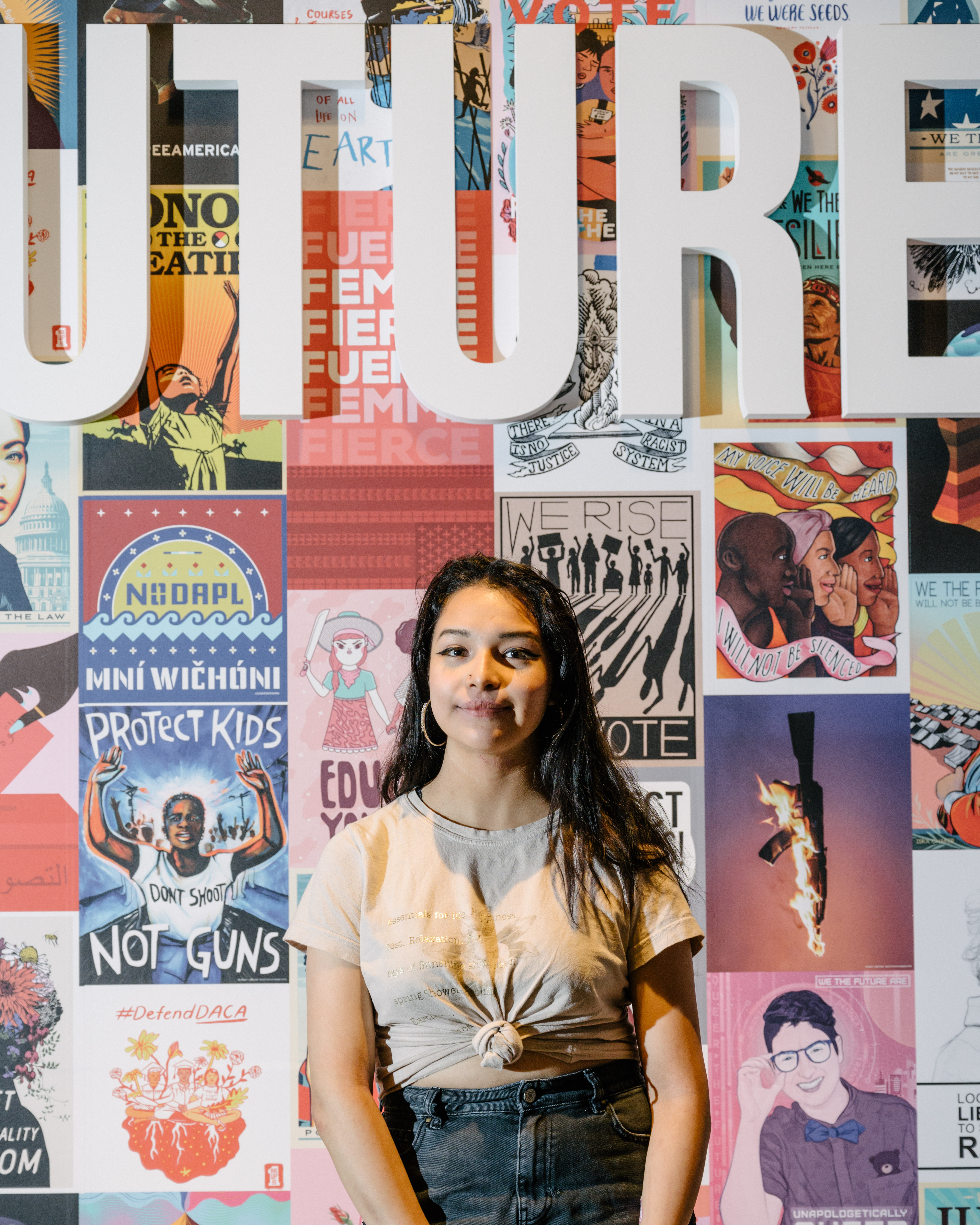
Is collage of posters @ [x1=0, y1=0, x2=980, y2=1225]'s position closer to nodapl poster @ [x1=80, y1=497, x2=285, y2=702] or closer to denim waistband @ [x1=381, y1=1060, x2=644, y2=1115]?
nodapl poster @ [x1=80, y1=497, x2=285, y2=702]

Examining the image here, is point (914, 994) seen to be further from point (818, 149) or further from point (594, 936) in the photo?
point (818, 149)

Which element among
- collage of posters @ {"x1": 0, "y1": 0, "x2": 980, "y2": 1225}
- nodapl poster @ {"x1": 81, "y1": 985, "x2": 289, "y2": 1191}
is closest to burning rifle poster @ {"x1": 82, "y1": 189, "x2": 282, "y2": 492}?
collage of posters @ {"x1": 0, "y1": 0, "x2": 980, "y2": 1225}

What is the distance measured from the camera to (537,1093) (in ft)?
4.43

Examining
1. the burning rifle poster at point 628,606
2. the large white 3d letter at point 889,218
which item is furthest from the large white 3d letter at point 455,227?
the large white 3d letter at point 889,218

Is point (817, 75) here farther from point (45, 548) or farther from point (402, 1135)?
point (402, 1135)

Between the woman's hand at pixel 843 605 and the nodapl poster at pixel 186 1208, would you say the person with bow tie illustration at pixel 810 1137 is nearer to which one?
the woman's hand at pixel 843 605

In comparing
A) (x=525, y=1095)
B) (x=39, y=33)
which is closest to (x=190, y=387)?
(x=39, y=33)

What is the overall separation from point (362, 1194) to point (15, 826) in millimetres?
1271

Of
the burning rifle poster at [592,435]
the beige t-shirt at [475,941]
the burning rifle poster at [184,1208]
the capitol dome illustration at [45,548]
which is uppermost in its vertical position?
the burning rifle poster at [592,435]

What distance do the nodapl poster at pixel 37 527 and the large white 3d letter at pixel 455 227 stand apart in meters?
0.78

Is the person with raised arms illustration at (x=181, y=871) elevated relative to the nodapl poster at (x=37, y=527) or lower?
lower

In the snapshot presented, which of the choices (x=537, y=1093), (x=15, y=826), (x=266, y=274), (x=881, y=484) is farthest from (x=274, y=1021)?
(x=881, y=484)

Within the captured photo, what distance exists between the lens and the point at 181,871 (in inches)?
87.6

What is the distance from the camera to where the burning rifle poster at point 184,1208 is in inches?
86.0
